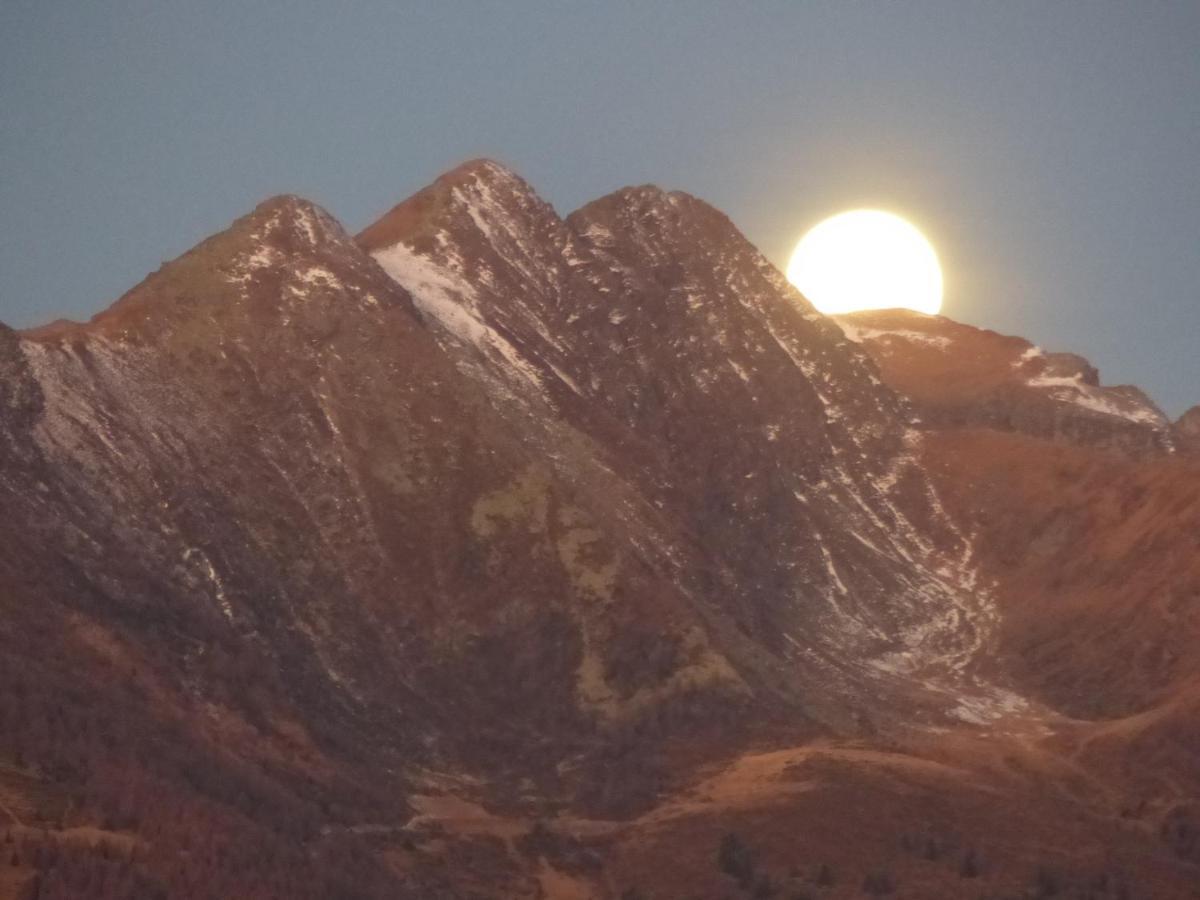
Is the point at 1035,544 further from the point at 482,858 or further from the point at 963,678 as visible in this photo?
the point at 482,858

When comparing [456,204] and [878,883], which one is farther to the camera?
[456,204]

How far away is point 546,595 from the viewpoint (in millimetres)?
80250

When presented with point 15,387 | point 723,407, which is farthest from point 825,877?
point 723,407

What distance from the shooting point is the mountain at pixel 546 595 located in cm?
6253

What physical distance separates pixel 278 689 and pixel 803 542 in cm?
3818

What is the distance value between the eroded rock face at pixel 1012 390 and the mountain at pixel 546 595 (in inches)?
21.3

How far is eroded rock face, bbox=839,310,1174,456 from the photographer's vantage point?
117 m

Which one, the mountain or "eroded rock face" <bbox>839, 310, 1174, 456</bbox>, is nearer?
the mountain

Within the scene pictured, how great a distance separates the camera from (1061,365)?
126 metres

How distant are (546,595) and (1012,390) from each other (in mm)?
49829

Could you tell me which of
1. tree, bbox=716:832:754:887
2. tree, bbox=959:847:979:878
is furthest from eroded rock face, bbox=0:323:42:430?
tree, bbox=959:847:979:878

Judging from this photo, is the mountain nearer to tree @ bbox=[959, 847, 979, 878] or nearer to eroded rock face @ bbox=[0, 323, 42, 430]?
eroded rock face @ bbox=[0, 323, 42, 430]

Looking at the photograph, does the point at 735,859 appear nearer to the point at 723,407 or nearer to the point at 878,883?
the point at 878,883

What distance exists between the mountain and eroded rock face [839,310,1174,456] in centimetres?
54
